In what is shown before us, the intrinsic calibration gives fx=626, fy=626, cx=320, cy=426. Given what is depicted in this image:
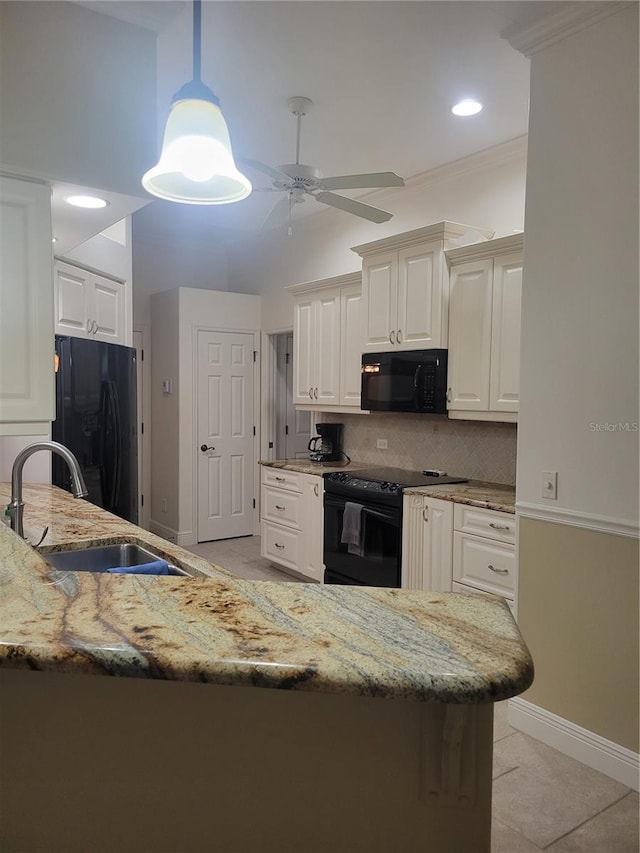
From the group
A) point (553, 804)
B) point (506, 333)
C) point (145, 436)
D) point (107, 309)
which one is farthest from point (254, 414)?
point (553, 804)

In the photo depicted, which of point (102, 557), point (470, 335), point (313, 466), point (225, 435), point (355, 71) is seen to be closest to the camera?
point (102, 557)

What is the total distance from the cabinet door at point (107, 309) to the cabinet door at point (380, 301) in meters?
1.77

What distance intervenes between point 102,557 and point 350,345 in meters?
2.96

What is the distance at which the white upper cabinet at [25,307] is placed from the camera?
2.14 meters

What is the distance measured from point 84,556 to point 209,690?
1370mm

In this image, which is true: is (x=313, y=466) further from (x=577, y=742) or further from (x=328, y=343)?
(x=577, y=742)

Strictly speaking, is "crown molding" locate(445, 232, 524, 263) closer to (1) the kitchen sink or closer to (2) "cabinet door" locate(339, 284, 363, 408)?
(2) "cabinet door" locate(339, 284, 363, 408)

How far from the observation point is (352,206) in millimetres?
3518

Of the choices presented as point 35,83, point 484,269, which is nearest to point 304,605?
point 35,83

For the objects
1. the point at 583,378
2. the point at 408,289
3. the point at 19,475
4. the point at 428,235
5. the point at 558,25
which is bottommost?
the point at 19,475

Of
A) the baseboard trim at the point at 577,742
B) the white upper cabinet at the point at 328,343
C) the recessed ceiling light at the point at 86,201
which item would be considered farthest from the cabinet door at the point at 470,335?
the recessed ceiling light at the point at 86,201

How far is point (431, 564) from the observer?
377 cm

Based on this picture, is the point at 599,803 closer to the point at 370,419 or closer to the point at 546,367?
the point at 546,367

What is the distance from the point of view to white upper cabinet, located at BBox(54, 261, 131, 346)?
3.78m
